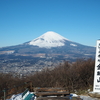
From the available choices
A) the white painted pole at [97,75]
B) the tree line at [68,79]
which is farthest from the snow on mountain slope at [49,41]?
the white painted pole at [97,75]

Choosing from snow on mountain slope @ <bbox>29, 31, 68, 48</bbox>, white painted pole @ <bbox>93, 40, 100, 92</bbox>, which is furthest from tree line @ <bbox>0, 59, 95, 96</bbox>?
snow on mountain slope @ <bbox>29, 31, 68, 48</bbox>

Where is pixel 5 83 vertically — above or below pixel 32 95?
below

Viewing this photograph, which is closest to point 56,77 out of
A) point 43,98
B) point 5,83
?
point 5,83

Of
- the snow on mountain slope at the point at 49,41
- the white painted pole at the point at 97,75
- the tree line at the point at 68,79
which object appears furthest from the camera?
the snow on mountain slope at the point at 49,41

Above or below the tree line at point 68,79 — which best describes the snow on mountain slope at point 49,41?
above

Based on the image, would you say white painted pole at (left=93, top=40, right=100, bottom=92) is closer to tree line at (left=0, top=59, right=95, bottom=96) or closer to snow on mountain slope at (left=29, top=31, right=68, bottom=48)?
tree line at (left=0, top=59, right=95, bottom=96)

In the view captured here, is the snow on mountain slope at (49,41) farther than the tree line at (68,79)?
Yes

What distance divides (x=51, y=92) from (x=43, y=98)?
76cm

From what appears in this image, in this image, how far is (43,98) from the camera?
26.1 feet

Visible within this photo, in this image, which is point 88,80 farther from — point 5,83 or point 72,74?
point 5,83

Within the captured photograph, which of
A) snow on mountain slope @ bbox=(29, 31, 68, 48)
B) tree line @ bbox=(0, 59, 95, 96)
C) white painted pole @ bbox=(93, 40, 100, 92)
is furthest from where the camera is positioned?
snow on mountain slope @ bbox=(29, 31, 68, 48)

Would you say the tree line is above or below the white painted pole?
below

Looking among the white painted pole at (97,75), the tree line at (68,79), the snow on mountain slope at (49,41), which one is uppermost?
the snow on mountain slope at (49,41)

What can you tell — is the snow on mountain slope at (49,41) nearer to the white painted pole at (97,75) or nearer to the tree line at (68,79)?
the tree line at (68,79)
